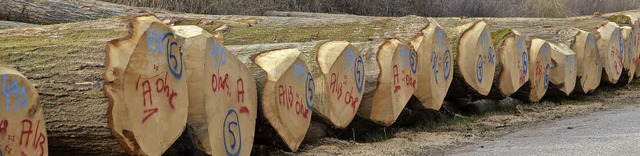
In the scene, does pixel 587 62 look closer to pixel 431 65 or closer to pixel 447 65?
pixel 447 65

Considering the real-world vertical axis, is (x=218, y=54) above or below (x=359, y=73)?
above

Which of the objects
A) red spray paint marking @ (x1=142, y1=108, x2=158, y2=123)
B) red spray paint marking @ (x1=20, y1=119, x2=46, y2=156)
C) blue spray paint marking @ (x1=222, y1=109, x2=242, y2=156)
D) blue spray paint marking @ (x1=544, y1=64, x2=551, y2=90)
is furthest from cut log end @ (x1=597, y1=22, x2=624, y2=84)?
red spray paint marking @ (x1=20, y1=119, x2=46, y2=156)

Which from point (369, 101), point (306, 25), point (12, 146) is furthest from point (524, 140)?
point (12, 146)

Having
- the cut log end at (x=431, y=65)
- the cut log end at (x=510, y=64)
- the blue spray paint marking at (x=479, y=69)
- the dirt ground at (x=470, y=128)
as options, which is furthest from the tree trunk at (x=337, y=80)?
the cut log end at (x=510, y=64)

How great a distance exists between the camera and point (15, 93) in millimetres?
4480

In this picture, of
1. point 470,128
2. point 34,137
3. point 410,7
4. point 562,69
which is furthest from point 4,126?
point 410,7

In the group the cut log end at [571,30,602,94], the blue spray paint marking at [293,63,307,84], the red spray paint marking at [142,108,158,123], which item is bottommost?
the cut log end at [571,30,602,94]

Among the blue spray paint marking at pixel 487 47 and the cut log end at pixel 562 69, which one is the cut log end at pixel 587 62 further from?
the blue spray paint marking at pixel 487 47

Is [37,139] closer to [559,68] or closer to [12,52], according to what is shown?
[12,52]

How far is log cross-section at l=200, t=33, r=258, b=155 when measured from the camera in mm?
5738

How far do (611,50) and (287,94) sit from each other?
18.6ft

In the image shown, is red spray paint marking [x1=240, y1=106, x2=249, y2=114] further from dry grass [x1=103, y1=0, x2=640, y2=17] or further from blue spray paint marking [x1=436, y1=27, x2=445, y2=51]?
dry grass [x1=103, y1=0, x2=640, y2=17]

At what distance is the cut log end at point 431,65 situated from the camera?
8.03 metres

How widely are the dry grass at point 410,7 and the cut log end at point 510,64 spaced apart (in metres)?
5.55
